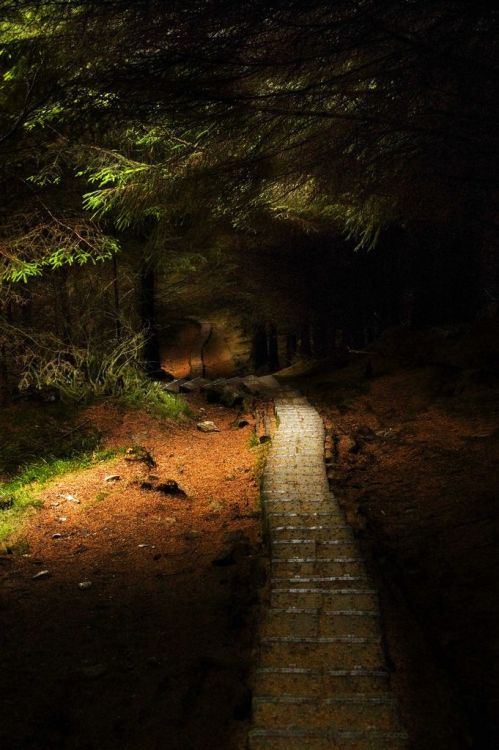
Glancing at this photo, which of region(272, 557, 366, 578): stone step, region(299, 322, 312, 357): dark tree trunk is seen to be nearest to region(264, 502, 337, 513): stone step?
region(272, 557, 366, 578): stone step

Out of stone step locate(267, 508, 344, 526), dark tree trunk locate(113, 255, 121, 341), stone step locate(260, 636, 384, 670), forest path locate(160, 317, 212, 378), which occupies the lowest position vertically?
forest path locate(160, 317, 212, 378)

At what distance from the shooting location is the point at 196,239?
14062mm

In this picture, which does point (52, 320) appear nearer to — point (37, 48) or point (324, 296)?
point (37, 48)

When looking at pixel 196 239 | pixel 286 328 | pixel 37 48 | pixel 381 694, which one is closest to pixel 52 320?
pixel 196 239

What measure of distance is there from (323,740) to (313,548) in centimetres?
230

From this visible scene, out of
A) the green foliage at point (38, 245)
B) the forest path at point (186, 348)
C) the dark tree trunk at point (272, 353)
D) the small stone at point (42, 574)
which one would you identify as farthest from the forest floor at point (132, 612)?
the forest path at point (186, 348)

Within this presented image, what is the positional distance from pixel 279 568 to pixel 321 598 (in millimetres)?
612

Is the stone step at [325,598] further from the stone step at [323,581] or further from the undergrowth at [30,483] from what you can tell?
the undergrowth at [30,483]

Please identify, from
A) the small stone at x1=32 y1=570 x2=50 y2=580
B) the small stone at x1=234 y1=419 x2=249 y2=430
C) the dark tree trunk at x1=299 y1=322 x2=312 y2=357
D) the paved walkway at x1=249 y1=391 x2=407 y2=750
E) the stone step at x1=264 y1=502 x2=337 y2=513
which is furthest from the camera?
the dark tree trunk at x1=299 y1=322 x2=312 y2=357

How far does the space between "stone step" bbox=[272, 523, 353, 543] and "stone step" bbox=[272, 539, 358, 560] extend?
0.22ft

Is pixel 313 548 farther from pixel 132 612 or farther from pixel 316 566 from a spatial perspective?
pixel 132 612

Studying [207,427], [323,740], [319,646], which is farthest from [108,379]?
[323,740]

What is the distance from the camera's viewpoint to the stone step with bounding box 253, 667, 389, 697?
11.3ft

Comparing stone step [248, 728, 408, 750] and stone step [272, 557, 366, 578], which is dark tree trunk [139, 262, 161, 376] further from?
stone step [248, 728, 408, 750]
